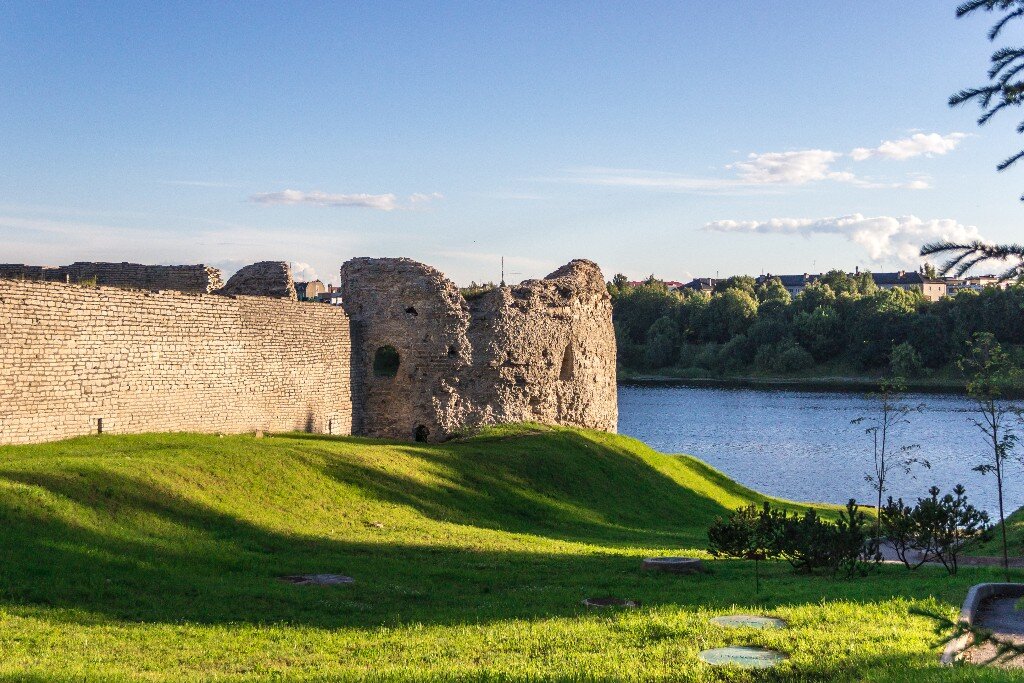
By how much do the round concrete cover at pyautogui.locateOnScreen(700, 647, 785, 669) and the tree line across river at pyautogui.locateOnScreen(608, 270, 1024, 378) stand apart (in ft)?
210

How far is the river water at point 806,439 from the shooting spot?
38875 mm

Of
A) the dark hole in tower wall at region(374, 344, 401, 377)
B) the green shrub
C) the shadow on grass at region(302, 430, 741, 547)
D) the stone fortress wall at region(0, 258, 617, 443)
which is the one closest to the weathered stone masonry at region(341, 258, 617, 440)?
the stone fortress wall at region(0, 258, 617, 443)

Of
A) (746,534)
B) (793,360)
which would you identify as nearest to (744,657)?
(746,534)

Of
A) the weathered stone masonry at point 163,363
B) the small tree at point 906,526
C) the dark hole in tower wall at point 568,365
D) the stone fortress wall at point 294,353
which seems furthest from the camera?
the dark hole in tower wall at point 568,365

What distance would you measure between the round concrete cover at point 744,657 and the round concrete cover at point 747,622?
791 millimetres

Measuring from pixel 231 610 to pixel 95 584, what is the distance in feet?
4.70

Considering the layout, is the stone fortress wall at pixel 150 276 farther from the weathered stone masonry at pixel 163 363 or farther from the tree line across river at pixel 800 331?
the tree line across river at pixel 800 331

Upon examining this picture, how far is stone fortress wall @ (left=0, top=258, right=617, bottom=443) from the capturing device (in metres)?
18.2

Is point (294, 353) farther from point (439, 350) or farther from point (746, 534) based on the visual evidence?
point (746, 534)

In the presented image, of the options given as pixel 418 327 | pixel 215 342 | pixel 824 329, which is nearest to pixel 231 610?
pixel 215 342

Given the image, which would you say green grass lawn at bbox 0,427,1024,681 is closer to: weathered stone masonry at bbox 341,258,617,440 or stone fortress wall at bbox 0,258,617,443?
stone fortress wall at bbox 0,258,617,443

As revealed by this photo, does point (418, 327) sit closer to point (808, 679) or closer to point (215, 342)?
point (215, 342)

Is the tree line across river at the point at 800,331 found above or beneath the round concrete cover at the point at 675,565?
above

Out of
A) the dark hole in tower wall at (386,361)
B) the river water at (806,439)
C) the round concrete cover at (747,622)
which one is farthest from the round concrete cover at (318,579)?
the river water at (806,439)
